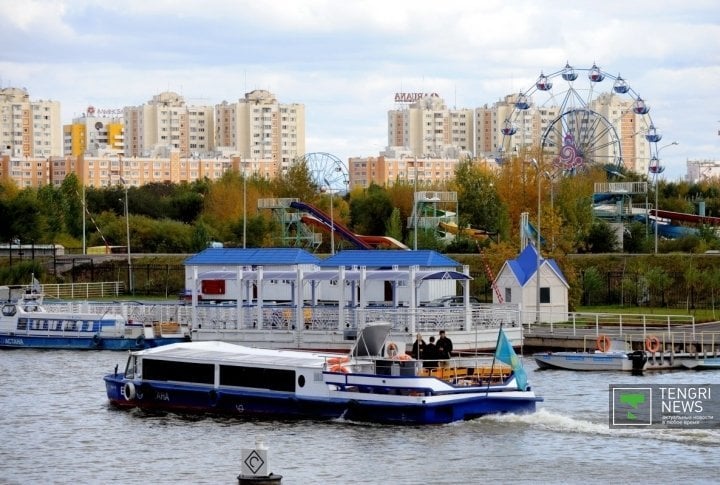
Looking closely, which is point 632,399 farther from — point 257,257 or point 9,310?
point 9,310

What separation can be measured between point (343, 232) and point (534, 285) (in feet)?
117

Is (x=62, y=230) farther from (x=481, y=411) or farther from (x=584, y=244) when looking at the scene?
(x=481, y=411)

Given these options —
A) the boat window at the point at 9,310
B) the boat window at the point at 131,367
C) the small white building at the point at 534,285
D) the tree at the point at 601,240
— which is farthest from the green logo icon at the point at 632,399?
the tree at the point at 601,240

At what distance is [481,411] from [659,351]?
16927 millimetres

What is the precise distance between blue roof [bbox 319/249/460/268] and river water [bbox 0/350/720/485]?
1472cm

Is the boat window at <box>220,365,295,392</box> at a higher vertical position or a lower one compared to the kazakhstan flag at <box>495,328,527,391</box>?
lower

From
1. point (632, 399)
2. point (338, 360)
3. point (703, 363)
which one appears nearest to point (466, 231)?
point (703, 363)

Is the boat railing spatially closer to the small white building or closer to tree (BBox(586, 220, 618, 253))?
the small white building

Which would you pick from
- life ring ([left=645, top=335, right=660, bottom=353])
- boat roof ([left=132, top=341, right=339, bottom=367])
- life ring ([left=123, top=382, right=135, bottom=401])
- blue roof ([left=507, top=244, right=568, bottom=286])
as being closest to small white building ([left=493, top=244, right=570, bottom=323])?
blue roof ([left=507, top=244, right=568, bottom=286])

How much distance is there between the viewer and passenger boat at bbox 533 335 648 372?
5419 cm

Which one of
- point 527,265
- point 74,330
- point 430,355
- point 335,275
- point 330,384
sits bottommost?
point 330,384

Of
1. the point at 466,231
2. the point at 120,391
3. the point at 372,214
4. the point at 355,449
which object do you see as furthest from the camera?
the point at 372,214

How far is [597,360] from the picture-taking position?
54.6 metres

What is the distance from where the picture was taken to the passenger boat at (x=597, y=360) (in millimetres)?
54188
